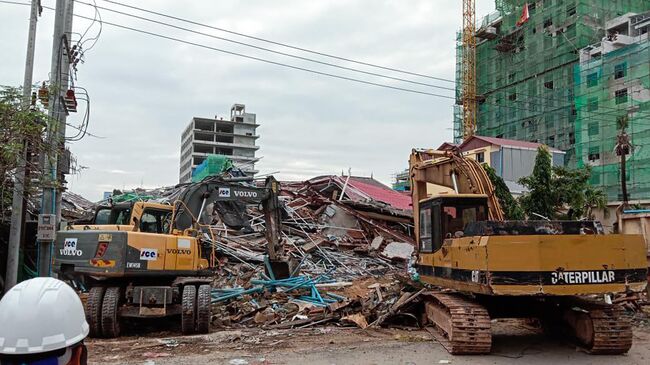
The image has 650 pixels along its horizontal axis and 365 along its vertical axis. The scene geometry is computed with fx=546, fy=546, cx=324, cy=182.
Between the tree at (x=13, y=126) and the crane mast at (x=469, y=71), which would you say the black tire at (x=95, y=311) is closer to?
the tree at (x=13, y=126)

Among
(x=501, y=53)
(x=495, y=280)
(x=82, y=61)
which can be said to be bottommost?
(x=495, y=280)

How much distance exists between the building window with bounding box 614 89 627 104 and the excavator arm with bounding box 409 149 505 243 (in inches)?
1668

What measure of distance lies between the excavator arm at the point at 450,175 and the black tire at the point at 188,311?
4429 mm

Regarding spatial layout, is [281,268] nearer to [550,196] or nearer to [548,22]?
[550,196]

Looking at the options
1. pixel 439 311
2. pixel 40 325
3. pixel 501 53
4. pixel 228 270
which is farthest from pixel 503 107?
pixel 40 325

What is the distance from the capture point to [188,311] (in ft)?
32.2

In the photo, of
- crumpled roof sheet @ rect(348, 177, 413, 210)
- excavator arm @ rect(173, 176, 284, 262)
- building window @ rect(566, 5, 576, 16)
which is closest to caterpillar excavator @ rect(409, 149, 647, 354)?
excavator arm @ rect(173, 176, 284, 262)

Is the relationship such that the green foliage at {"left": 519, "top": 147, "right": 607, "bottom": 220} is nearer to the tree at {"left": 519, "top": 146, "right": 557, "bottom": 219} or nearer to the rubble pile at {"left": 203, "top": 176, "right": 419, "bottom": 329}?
the tree at {"left": 519, "top": 146, "right": 557, "bottom": 219}

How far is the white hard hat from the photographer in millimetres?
2096

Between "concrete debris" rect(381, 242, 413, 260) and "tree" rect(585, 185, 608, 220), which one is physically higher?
"tree" rect(585, 185, 608, 220)

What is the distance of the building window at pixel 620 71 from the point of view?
47.4m

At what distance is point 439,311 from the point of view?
9219 millimetres

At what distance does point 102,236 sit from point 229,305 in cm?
369

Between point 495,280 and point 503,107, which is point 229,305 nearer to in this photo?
point 495,280
